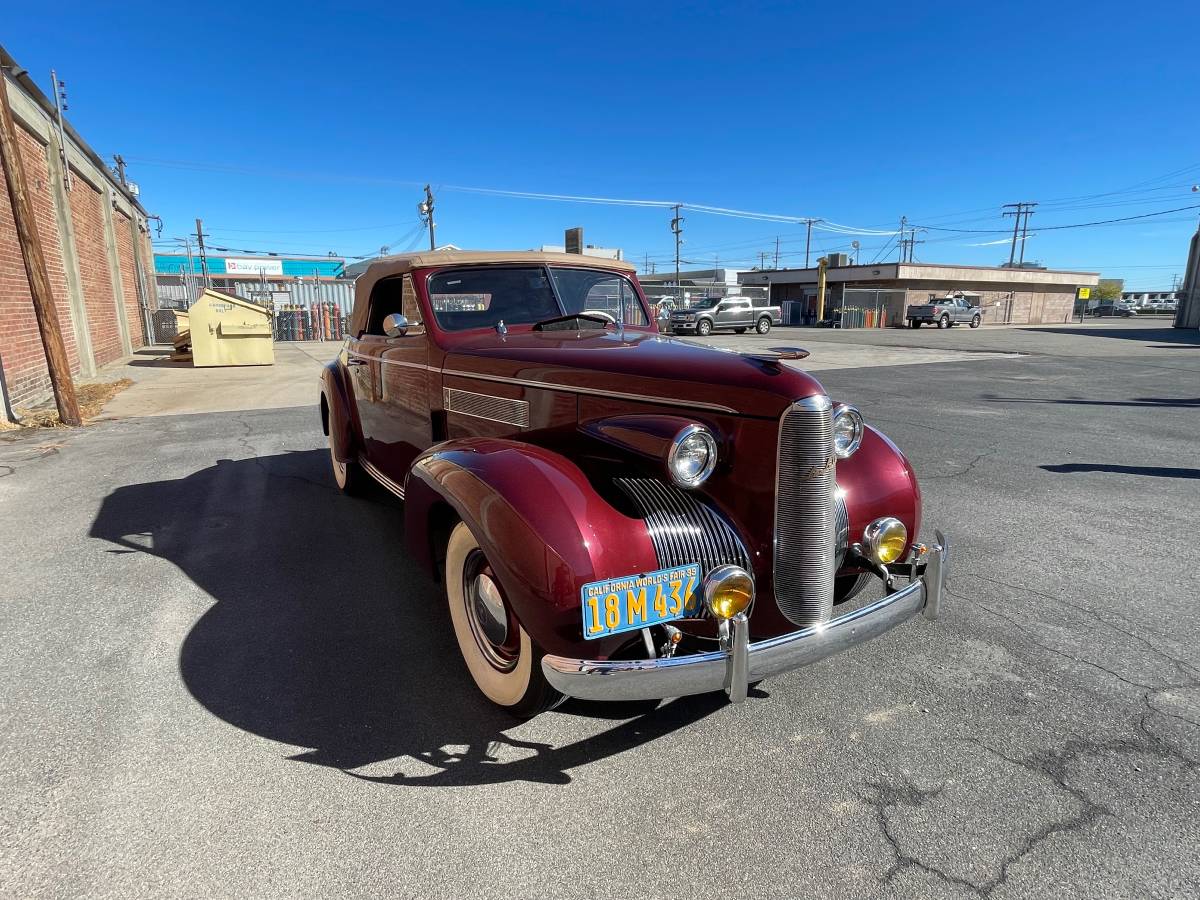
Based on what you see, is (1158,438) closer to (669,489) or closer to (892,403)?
(892,403)

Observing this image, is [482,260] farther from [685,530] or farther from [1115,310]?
[1115,310]

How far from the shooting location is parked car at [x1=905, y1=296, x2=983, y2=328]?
3578 cm

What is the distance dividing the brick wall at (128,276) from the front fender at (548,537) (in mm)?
20351

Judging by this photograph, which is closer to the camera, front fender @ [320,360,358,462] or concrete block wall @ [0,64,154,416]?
front fender @ [320,360,358,462]

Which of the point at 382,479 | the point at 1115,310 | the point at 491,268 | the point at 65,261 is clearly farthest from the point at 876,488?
the point at 1115,310

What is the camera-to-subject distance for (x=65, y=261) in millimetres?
11672

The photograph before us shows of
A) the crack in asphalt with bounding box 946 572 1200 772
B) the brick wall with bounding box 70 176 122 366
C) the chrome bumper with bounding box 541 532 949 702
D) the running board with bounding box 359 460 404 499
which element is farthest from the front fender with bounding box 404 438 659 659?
the brick wall with bounding box 70 176 122 366

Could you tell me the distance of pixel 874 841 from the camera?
6.21ft

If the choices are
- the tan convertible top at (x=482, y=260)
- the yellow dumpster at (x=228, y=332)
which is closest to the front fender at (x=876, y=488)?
the tan convertible top at (x=482, y=260)

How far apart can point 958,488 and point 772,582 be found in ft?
12.9

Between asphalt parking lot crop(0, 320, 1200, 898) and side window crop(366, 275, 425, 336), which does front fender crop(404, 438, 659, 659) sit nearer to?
asphalt parking lot crop(0, 320, 1200, 898)

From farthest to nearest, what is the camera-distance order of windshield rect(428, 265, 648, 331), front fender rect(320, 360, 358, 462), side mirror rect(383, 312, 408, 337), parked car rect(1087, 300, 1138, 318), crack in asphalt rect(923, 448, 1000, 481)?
parked car rect(1087, 300, 1138, 318), crack in asphalt rect(923, 448, 1000, 481), front fender rect(320, 360, 358, 462), windshield rect(428, 265, 648, 331), side mirror rect(383, 312, 408, 337)

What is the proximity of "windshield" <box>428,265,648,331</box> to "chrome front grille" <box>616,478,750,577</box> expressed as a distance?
154 cm

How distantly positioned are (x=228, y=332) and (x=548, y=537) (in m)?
16.4
